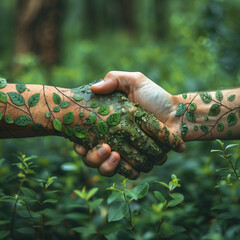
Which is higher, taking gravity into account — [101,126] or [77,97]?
[77,97]

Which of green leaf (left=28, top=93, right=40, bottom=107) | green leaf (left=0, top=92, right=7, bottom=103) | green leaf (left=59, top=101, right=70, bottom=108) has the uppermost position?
green leaf (left=0, top=92, right=7, bottom=103)

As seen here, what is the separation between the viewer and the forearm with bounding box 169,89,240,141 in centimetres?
203

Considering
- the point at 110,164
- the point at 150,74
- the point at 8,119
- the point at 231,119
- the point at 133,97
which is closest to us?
the point at 8,119

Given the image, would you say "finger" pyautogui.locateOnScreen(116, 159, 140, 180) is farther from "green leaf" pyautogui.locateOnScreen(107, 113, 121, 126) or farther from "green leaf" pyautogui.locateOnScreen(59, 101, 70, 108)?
"green leaf" pyautogui.locateOnScreen(59, 101, 70, 108)

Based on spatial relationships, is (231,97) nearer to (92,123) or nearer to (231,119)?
(231,119)

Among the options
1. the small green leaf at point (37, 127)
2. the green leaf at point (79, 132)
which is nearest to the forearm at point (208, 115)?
the green leaf at point (79, 132)

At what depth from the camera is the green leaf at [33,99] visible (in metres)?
1.86

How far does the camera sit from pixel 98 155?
6.23ft

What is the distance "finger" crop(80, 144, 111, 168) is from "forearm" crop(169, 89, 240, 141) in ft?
1.93

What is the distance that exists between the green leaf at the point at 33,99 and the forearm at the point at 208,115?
101cm

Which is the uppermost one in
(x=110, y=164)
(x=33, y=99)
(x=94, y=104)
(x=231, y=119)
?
(x=33, y=99)

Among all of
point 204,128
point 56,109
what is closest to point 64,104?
point 56,109

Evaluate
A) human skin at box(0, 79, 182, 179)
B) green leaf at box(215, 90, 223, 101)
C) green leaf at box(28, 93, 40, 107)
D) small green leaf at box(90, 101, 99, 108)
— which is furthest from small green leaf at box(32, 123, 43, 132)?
green leaf at box(215, 90, 223, 101)

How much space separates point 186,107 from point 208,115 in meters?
0.17
